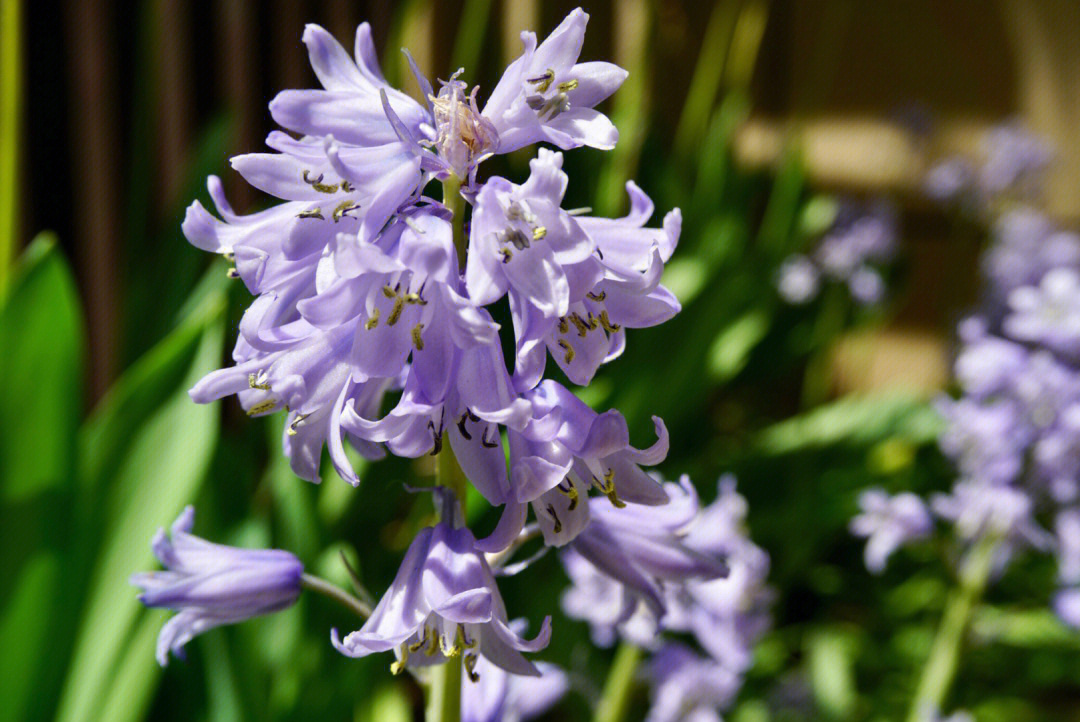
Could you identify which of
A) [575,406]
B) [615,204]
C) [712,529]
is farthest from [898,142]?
[575,406]

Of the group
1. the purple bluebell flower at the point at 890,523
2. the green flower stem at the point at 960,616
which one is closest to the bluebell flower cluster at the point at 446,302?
the purple bluebell flower at the point at 890,523

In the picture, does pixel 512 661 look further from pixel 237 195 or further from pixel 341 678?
pixel 237 195

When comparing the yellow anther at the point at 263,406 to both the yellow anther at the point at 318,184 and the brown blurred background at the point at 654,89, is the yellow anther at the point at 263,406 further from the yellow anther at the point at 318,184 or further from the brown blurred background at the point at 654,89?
the brown blurred background at the point at 654,89

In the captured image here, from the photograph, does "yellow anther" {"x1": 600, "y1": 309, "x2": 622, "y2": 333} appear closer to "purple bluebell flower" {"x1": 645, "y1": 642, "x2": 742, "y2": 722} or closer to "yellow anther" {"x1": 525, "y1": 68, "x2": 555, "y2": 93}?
"yellow anther" {"x1": 525, "y1": 68, "x2": 555, "y2": 93}

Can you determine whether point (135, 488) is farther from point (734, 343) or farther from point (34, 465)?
point (734, 343)

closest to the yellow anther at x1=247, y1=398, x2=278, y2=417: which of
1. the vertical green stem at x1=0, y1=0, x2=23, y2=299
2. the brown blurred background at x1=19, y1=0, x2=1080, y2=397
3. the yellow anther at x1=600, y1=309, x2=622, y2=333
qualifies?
the yellow anther at x1=600, y1=309, x2=622, y2=333

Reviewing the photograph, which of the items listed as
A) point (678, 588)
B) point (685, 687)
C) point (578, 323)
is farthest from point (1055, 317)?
point (578, 323)

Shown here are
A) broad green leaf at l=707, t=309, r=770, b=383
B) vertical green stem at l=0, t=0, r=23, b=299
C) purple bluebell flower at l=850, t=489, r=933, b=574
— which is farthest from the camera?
broad green leaf at l=707, t=309, r=770, b=383
